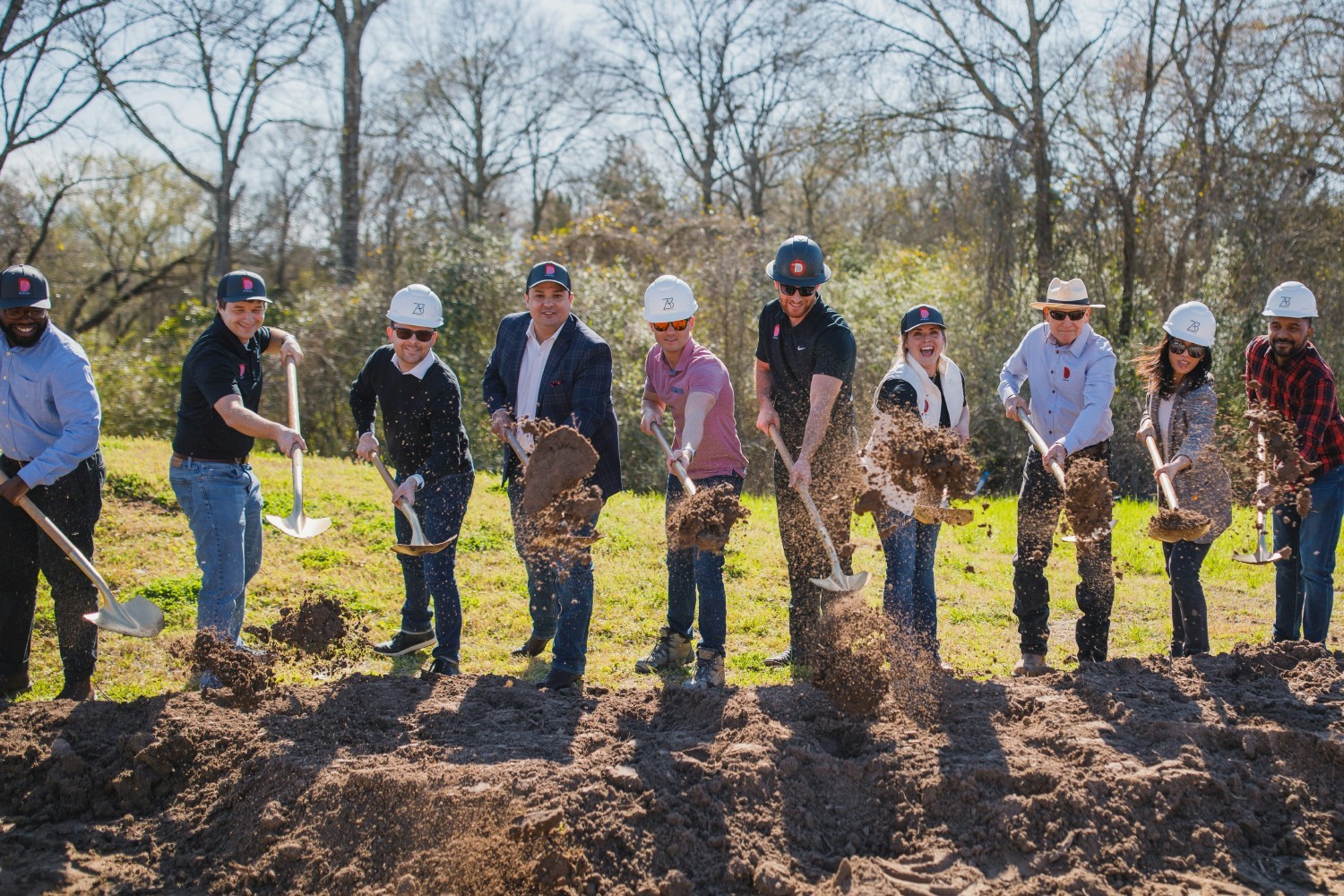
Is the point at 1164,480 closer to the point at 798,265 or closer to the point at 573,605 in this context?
the point at 798,265

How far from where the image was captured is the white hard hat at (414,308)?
536 centimetres

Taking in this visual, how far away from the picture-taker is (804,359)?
5375mm

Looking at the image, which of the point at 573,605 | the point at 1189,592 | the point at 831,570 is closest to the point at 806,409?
the point at 831,570

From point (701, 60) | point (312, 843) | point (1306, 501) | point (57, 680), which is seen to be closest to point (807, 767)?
point (312, 843)

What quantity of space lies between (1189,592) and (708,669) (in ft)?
8.21

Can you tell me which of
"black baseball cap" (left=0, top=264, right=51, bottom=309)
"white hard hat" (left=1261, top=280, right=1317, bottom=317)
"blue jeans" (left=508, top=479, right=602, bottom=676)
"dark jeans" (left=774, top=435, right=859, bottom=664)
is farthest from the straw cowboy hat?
"black baseball cap" (left=0, top=264, right=51, bottom=309)

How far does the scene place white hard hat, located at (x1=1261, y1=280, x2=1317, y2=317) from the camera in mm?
5383

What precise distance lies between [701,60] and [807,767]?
67.6 feet

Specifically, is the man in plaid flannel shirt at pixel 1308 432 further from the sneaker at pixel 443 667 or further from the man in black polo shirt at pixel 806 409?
the sneaker at pixel 443 667

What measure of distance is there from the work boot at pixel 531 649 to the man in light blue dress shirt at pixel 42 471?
85.5 inches

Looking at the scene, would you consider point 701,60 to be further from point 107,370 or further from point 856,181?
point 107,370

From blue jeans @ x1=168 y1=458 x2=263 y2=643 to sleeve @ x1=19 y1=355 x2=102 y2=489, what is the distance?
0.43m

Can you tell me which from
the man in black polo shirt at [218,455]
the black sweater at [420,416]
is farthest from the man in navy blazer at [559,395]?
the man in black polo shirt at [218,455]

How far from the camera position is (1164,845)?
3.73 m
